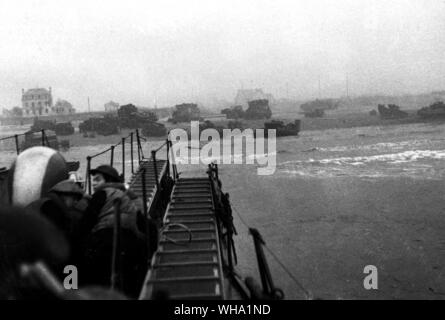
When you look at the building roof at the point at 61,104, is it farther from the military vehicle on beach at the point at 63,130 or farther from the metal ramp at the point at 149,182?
the metal ramp at the point at 149,182

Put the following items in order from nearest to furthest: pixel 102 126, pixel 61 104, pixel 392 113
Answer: pixel 102 126
pixel 392 113
pixel 61 104

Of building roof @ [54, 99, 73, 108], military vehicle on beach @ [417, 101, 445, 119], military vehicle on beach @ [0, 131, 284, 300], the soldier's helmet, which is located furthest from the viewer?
building roof @ [54, 99, 73, 108]

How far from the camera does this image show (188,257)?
19.4 ft

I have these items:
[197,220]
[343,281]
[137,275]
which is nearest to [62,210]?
[137,275]

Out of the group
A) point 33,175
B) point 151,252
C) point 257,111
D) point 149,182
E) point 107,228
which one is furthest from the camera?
point 257,111

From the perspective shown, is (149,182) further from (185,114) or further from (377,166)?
(185,114)

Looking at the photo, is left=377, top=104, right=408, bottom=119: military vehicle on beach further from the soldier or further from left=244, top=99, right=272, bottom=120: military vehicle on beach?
the soldier

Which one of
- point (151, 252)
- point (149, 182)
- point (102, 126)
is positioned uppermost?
point (102, 126)

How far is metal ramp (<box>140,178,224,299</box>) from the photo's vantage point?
4879mm

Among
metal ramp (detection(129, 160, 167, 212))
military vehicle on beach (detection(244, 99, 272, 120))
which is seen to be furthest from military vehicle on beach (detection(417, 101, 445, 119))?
metal ramp (detection(129, 160, 167, 212))

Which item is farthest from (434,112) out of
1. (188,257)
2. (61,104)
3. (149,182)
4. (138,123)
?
(61,104)

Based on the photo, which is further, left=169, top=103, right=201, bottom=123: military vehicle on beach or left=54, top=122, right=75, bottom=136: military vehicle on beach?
left=169, top=103, right=201, bottom=123: military vehicle on beach

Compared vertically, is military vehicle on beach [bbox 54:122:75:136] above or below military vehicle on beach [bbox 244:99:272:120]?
below
